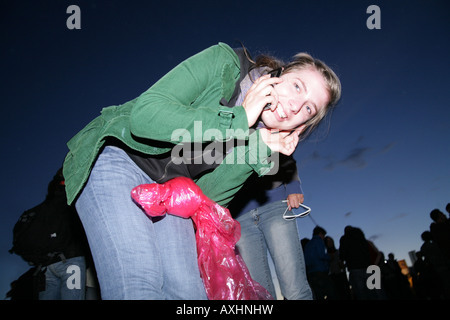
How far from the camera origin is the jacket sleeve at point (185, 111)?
1139mm

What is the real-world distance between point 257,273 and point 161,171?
145 cm

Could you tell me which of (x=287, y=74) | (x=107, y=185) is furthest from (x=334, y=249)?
(x=107, y=185)

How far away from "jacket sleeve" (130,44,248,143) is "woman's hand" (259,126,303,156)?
1.35 ft

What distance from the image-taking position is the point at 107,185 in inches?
50.5

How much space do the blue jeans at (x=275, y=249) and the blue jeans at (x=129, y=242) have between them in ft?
3.66

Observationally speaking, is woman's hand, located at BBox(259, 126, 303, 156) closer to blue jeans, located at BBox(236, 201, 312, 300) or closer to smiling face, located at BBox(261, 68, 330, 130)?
smiling face, located at BBox(261, 68, 330, 130)

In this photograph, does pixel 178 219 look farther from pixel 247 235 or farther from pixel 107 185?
pixel 247 235

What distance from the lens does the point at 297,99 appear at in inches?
63.7

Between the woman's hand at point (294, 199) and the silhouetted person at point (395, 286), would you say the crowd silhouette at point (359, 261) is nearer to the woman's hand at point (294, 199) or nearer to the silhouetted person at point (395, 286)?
the silhouetted person at point (395, 286)

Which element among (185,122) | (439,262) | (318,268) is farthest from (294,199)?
(439,262)

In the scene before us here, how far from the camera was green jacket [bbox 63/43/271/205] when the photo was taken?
1152 millimetres

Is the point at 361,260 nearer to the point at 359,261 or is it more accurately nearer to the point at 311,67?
the point at 359,261

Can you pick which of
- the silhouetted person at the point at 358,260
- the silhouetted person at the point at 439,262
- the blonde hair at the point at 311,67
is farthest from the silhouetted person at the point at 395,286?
the blonde hair at the point at 311,67

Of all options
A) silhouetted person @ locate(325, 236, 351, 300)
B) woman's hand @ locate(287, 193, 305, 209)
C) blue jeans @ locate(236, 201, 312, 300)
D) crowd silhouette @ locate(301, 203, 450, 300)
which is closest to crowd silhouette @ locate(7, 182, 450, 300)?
crowd silhouette @ locate(301, 203, 450, 300)
